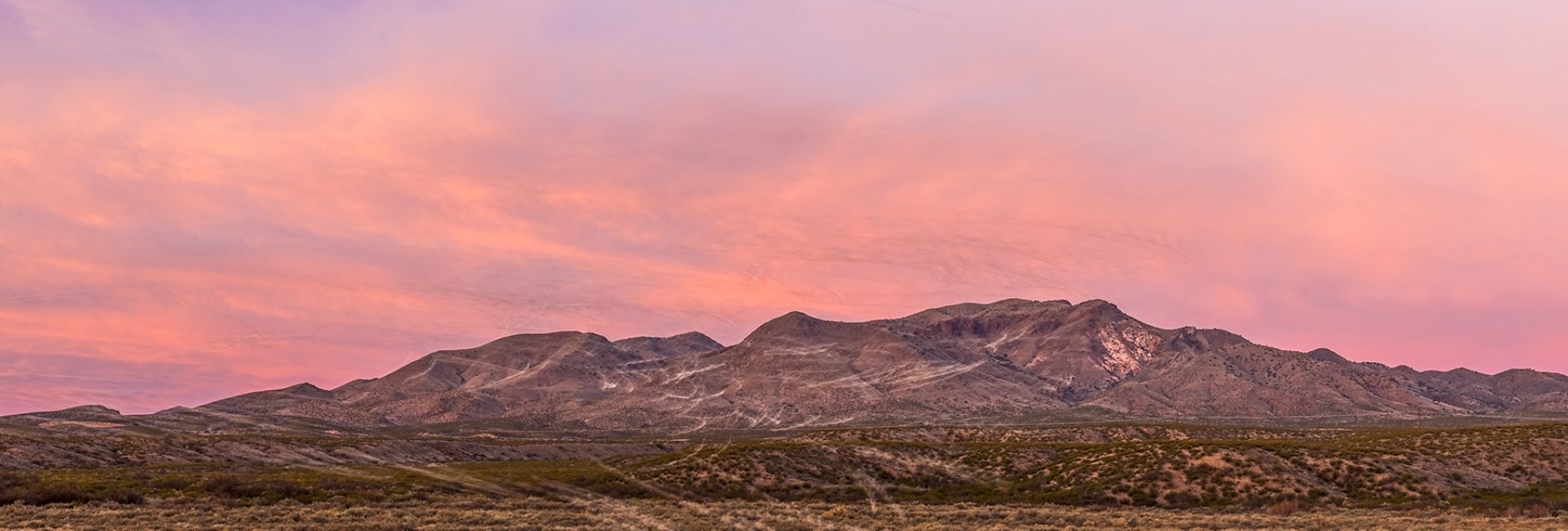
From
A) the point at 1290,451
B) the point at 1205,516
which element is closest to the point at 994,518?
the point at 1205,516

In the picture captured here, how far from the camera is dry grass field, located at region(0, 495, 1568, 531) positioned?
149ft

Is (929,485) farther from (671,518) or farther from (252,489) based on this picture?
(252,489)

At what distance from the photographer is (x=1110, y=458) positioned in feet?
245

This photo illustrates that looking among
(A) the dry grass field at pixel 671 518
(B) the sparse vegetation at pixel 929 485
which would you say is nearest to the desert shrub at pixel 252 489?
(B) the sparse vegetation at pixel 929 485

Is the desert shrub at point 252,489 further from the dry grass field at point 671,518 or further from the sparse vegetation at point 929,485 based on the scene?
Result: the dry grass field at point 671,518

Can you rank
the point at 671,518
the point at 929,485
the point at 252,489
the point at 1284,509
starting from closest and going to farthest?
the point at 671,518 → the point at 1284,509 → the point at 252,489 → the point at 929,485

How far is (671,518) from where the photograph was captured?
169ft

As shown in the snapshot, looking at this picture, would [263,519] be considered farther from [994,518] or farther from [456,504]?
[994,518]

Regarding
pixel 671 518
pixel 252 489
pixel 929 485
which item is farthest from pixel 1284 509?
pixel 252 489

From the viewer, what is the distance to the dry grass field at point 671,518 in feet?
149

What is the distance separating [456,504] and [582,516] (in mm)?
9918

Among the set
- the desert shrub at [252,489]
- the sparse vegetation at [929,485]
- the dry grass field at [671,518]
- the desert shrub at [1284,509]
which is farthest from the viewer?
the desert shrub at [252,489]

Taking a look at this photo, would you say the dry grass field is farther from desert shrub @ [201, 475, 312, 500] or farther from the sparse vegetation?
desert shrub @ [201, 475, 312, 500]

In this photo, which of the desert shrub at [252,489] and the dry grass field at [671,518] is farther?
the desert shrub at [252,489]
